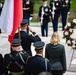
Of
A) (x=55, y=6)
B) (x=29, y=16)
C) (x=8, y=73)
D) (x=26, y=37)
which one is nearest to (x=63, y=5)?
(x=55, y=6)

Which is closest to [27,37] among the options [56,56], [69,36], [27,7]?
[56,56]

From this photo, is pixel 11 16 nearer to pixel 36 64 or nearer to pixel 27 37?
pixel 27 37

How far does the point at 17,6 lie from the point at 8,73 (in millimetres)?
1667

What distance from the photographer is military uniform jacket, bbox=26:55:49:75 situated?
19.9ft

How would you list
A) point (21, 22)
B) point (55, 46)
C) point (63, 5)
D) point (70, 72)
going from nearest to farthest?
point (55, 46) → point (21, 22) → point (70, 72) → point (63, 5)

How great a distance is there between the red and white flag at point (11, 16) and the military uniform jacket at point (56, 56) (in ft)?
3.02

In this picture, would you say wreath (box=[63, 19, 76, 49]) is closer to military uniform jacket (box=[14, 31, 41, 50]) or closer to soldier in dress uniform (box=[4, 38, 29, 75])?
military uniform jacket (box=[14, 31, 41, 50])

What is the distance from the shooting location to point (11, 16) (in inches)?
306

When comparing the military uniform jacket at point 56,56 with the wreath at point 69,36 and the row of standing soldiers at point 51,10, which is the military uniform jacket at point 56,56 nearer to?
the wreath at point 69,36

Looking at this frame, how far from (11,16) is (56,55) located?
1388 mm

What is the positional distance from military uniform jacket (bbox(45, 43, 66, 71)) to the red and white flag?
0.92 metres

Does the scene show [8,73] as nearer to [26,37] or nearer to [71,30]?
[26,37]

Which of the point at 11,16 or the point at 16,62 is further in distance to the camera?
the point at 11,16

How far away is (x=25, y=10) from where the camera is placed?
48.5 feet
